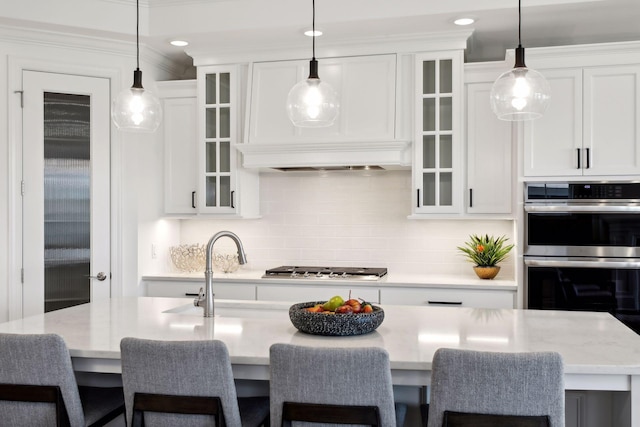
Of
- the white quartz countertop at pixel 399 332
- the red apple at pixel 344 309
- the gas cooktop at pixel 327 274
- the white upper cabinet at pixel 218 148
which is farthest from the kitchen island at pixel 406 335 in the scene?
the white upper cabinet at pixel 218 148

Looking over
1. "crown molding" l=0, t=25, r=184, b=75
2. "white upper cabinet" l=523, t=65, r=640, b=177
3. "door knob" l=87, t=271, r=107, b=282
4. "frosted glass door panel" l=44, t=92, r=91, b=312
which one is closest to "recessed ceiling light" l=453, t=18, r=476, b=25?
"white upper cabinet" l=523, t=65, r=640, b=177

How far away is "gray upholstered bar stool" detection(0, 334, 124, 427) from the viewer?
2.06 metres

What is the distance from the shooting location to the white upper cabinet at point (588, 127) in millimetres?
3730

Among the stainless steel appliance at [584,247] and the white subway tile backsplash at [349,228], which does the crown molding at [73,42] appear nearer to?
the white subway tile backsplash at [349,228]

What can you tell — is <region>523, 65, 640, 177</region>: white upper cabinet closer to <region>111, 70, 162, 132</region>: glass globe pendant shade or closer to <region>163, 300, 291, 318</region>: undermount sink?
<region>163, 300, 291, 318</region>: undermount sink

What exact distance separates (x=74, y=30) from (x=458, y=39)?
2.56 meters

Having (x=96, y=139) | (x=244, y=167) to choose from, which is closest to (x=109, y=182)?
(x=96, y=139)

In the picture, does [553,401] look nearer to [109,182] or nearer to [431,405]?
[431,405]

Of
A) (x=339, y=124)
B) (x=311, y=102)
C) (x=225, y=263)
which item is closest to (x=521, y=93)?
(x=311, y=102)

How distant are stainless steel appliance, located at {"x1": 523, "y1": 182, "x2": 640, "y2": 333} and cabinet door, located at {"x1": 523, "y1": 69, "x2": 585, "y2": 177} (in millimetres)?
119

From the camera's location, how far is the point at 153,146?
4570 millimetres

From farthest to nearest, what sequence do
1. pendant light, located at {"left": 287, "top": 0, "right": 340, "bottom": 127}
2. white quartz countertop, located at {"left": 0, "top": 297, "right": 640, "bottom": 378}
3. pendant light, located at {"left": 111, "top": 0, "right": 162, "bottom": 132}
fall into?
pendant light, located at {"left": 111, "top": 0, "right": 162, "bottom": 132} < pendant light, located at {"left": 287, "top": 0, "right": 340, "bottom": 127} < white quartz countertop, located at {"left": 0, "top": 297, "right": 640, "bottom": 378}

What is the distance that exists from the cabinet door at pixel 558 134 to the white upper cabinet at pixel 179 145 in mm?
2395

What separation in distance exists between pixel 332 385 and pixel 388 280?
2.29 m
